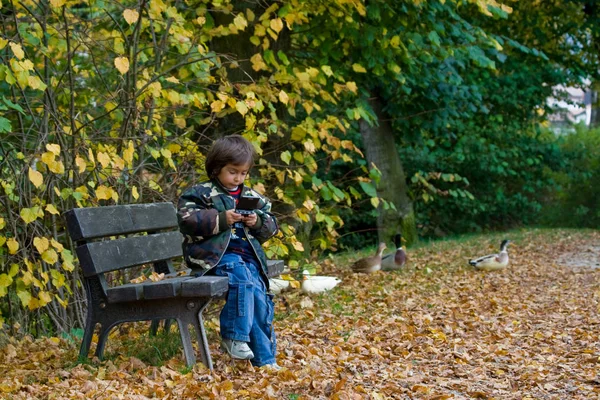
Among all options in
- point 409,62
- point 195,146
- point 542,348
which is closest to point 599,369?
point 542,348

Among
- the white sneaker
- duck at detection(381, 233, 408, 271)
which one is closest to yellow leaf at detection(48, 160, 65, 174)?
the white sneaker

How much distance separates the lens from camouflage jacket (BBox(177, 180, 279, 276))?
202 inches

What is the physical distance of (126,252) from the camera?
18.0 ft

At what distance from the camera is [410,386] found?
513cm

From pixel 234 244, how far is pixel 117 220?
75cm

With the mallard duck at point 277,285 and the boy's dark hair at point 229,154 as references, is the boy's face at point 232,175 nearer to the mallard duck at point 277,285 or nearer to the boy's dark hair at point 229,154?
the boy's dark hair at point 229,154

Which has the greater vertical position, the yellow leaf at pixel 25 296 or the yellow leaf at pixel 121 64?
the yellow leaf at pixel 121 64

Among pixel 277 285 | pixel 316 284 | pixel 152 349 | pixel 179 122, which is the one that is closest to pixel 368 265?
pixel 316 284

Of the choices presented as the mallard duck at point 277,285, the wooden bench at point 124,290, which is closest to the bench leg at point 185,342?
the wooden bench at point 124,290

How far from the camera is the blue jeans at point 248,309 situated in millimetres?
5117

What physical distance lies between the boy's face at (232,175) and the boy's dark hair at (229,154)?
25 millimetres

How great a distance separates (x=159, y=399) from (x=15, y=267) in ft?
6.08

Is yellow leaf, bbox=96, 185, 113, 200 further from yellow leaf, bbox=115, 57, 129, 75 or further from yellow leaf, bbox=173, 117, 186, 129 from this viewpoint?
yellow leaf, bbox=173, 117, 186, 129

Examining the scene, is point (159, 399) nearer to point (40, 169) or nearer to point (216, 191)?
point (216, 191)
